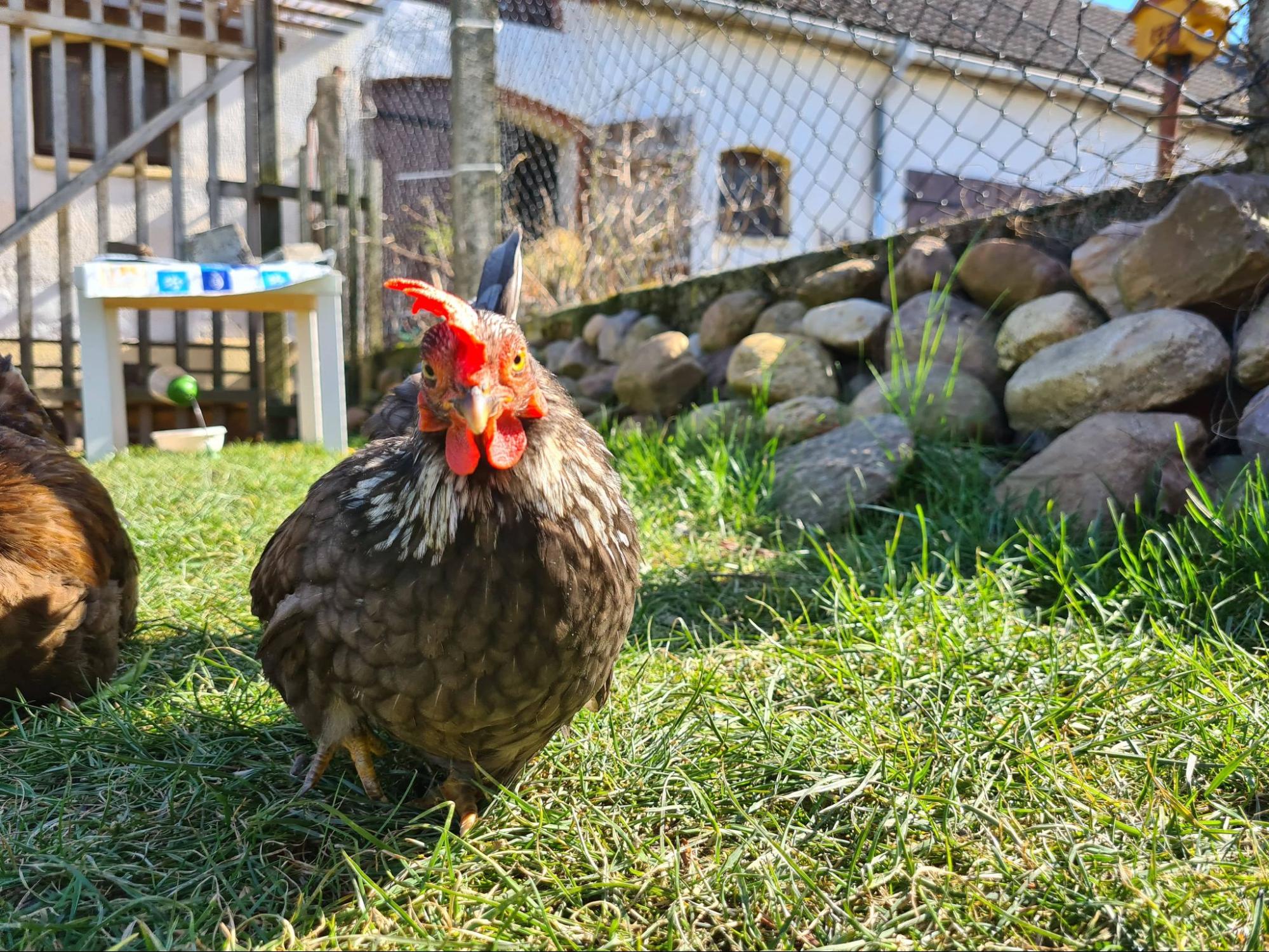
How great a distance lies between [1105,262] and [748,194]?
14.5 feet

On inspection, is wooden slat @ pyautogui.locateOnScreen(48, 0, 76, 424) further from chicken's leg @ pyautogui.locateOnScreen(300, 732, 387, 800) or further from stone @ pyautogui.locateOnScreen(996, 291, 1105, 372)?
stone @ pyautogui.locateOnScreen(996, 291, 1105, 372)

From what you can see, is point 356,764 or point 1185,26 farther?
point 1185,26

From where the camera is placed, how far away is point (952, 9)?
313cm

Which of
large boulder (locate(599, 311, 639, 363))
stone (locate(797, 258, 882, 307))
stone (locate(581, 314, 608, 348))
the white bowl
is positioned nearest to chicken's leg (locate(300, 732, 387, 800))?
stone (locate(797, 258, 882, 307))

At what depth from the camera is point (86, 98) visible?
729cm

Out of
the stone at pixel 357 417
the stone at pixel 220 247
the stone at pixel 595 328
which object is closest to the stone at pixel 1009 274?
the stone at pixel 595 328

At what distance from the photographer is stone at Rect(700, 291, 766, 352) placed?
3.98 m

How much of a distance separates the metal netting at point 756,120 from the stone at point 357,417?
135 cm

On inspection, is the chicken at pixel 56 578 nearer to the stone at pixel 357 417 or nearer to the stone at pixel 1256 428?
the stone at pixel 1256 428

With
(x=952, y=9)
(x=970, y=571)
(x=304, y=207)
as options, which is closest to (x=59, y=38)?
(x=304, y=207)

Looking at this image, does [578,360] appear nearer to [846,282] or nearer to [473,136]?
[473,136]

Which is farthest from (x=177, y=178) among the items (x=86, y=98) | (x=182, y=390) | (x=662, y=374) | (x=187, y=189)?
(x=662, y=374)

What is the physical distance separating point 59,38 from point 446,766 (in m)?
5.82

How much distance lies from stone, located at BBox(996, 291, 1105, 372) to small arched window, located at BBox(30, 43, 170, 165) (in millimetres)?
6701
